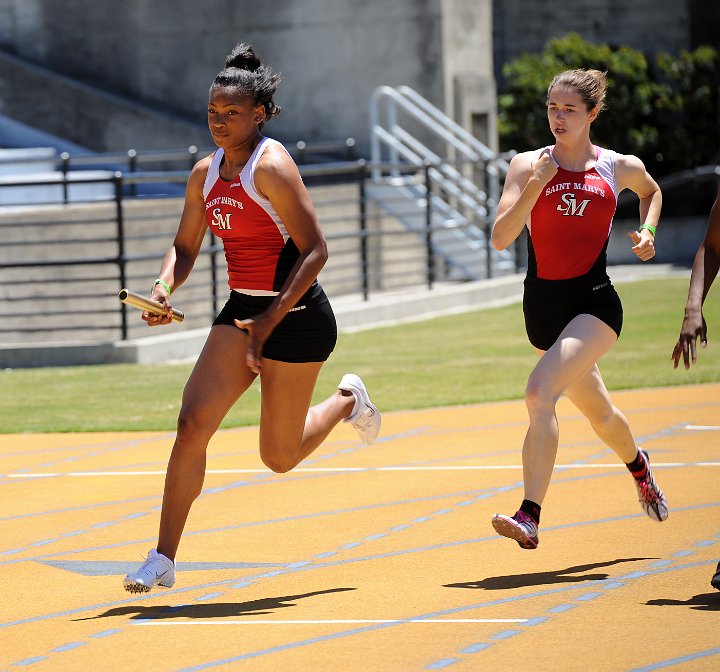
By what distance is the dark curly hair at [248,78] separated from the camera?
6.91m

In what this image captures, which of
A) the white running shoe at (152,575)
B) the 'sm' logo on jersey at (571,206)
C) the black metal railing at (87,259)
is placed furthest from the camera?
the black metal railing at (87,259)

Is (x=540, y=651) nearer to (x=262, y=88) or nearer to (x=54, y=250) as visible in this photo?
(x=262, y=88)

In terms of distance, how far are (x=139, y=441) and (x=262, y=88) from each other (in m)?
4.86

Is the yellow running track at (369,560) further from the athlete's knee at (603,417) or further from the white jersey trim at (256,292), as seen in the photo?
the white jersey trim at (256,292)

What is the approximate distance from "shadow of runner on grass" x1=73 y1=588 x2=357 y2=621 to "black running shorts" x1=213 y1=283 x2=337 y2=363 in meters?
1.11

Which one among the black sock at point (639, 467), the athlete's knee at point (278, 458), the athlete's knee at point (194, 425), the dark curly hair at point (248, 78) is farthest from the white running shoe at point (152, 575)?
the black sock at point (639, 467)

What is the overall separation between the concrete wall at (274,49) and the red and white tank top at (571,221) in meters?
19.9

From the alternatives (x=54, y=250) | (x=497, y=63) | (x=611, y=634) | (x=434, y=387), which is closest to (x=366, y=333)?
(x=54, y=250)

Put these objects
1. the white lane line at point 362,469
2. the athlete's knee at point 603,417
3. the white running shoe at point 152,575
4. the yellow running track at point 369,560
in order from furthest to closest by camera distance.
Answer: the white lane line at point 362,469 < the athlete's knee at point 603,417 < the white running shoe at point 152,575 < the yellow running track at point 369,560

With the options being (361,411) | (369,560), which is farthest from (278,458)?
(361,411)

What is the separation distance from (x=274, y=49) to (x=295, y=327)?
2121 cm

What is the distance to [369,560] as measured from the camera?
23.7ft

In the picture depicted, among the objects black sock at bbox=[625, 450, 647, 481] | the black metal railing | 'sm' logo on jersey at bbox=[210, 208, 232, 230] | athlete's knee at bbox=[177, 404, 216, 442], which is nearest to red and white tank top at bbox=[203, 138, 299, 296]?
'sm' logo on jersey at bbox=[210, 208, 232, 230]

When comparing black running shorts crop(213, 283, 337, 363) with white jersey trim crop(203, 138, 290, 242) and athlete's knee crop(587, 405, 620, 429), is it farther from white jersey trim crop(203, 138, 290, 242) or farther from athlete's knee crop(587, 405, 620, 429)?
athlete's knee crop(587, 405, 620, 429)
